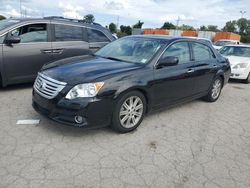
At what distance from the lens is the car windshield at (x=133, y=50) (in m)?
4.34

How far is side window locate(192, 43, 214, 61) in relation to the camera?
17.1 ft

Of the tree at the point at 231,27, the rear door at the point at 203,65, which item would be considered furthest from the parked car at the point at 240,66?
the tree at the point at 231,27

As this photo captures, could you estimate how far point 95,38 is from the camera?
6969 mm

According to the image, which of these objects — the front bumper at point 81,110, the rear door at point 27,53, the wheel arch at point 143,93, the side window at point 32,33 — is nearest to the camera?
the front bumper at point 81,110

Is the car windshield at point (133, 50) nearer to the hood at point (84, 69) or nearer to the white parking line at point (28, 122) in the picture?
the hood at point (84, 69)

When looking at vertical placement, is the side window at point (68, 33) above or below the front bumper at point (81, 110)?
above

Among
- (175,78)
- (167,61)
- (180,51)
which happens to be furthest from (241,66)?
(167,61)

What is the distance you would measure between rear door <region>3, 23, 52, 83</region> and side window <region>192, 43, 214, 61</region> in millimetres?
3317

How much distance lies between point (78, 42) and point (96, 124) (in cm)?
363

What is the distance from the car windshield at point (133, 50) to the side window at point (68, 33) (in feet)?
5.65

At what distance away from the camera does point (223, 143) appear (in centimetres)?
388

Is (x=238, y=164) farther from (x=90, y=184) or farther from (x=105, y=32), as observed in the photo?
(x=105, y=32)

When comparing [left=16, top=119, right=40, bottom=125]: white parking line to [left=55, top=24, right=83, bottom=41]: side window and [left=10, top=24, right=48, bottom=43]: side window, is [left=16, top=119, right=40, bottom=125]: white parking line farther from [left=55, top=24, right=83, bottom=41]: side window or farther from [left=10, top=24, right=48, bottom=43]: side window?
[left=55, top=24, right=83, bottom=41]: side window

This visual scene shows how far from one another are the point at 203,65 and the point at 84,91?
294 cm
